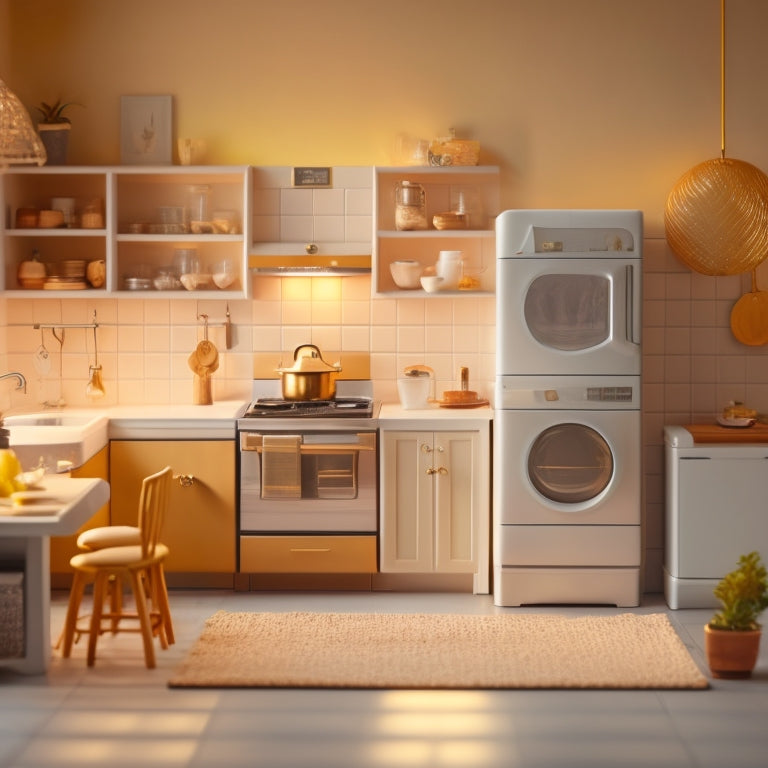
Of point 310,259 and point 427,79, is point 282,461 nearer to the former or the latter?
point 310,259

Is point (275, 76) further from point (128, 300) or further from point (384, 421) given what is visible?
point (384, 421)

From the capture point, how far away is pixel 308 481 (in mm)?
5152

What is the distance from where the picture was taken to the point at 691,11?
17.6 feet

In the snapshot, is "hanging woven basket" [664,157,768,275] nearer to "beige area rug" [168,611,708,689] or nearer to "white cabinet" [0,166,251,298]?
"beige area rug" [168,611,708,689]

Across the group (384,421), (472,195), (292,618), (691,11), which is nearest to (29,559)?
(292,618)

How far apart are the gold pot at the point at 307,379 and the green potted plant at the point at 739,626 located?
6.67 ft

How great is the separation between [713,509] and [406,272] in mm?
1707

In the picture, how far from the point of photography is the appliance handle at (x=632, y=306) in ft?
16.1

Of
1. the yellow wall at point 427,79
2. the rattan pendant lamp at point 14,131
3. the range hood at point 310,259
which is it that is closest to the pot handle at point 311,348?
the range hood at point 310,259

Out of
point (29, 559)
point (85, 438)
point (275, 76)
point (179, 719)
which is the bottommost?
point (179, 719)

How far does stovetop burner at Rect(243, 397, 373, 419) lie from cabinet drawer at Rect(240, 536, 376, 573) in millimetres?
536

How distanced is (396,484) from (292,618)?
0.76 metres

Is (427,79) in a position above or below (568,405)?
above

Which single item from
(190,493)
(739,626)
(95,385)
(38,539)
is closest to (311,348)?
(190,493)
